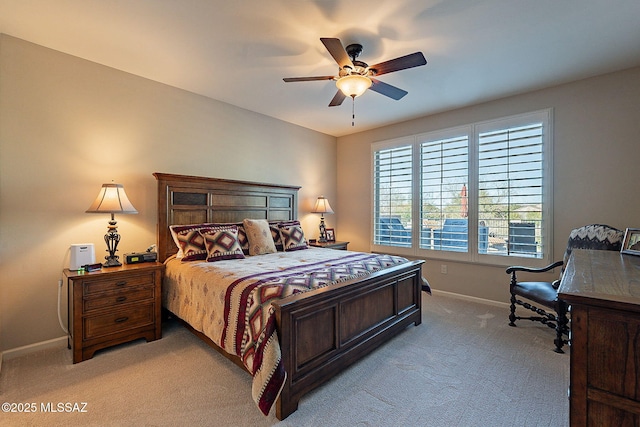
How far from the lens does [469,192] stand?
13.1ft

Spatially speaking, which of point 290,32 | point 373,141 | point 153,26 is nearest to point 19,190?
point 153,26

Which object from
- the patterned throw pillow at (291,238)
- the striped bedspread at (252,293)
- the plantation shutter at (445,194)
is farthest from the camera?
the plantation shutter at (445,194)

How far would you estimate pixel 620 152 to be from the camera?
3.02 metres

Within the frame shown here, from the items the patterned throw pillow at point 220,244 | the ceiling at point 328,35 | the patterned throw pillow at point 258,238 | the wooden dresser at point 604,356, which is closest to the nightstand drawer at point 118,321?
the patterned throw pillow at point 220,244

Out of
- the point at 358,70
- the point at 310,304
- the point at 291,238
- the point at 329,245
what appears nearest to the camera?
the point at 310,304

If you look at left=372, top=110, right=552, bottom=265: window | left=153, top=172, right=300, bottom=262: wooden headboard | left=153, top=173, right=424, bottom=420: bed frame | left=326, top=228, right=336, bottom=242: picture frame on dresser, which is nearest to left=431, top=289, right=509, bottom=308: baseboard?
left=372, top=110, right=552, bottom=265: window

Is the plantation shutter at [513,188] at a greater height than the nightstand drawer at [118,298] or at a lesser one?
greater

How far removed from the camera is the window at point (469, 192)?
350 centimetres

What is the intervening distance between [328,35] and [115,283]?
9.41 ft

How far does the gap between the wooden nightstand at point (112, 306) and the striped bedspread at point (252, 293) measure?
0.70ft

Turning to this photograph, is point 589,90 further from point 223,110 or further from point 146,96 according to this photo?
point 146,96

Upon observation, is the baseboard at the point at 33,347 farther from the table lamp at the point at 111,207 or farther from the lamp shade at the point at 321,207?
the lamp shade at the point at 321,207

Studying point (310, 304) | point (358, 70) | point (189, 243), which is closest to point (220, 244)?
point (189, 243)

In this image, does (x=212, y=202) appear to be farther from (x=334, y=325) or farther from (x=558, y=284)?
(x=558, y=284)
